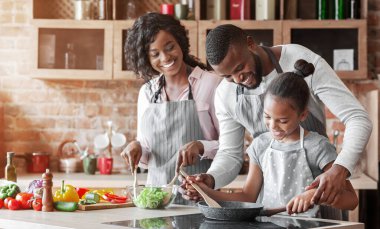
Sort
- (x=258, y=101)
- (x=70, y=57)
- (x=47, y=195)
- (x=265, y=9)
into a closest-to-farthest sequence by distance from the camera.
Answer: (x=47, y=195)
(x=258, y=101)
(x=265, y=9)
(x=70, y=57)

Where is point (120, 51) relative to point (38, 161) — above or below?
above

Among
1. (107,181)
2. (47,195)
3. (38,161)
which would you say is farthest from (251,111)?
(38,161)

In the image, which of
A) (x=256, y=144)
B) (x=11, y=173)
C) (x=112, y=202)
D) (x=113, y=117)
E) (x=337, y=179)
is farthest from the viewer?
(x=113, y=117)

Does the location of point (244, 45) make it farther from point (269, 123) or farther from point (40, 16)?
point (40, 16)

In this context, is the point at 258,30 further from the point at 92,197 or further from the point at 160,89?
the point at 92,197

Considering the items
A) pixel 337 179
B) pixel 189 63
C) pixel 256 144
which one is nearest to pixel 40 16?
pixel 189 63

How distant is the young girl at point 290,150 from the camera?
104 inches

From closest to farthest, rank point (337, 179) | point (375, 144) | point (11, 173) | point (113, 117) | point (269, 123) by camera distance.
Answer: point (337, 179), point (269, 123), point (11, 173), point (375, 144), point (113, 117)

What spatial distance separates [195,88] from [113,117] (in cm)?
208

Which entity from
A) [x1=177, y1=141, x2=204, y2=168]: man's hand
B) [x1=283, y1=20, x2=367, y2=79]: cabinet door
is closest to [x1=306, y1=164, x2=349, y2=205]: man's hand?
[x1=177, y1=141, x2=204, y2=168]: man's hand

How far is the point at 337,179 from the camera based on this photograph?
96.6 inches

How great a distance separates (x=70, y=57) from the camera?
5.22 m

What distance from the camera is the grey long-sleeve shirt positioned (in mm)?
2581

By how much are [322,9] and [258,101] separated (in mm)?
2337
